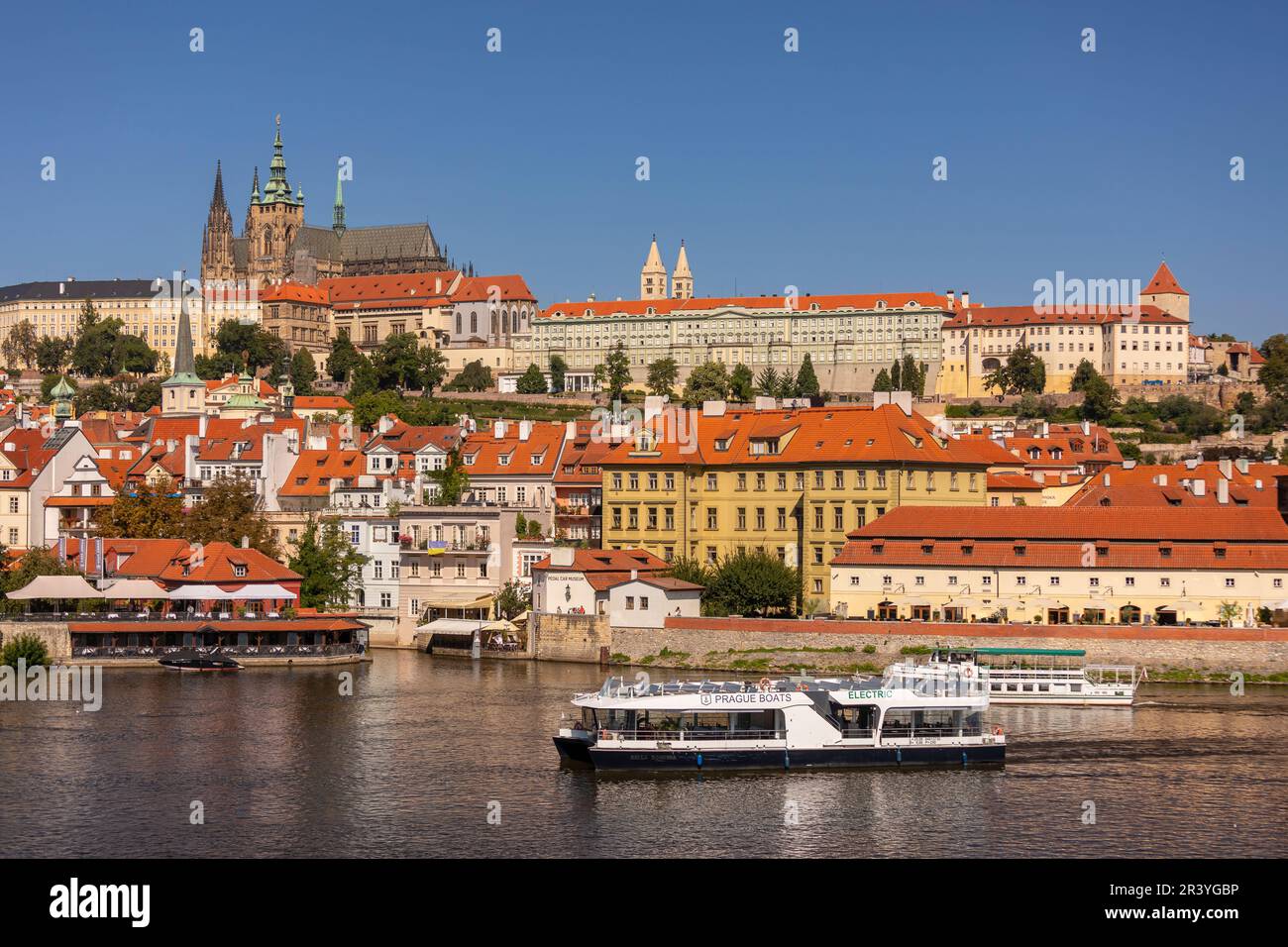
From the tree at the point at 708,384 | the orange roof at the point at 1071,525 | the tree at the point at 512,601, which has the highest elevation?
the tree at the point at 708,384

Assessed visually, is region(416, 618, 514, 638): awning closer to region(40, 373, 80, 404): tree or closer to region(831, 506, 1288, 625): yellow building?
region(831, 506, 1288, 625): yellow building

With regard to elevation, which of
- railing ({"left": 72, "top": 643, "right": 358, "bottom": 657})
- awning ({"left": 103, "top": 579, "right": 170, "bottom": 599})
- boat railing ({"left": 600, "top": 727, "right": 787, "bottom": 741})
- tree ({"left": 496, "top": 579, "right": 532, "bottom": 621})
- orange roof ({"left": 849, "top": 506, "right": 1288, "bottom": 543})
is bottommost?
boat railing ({"left": 600, "top": 727, "right": 787, "bottom": 741})

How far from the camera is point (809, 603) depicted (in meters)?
60.9

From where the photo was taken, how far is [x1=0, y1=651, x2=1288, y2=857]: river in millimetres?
31766

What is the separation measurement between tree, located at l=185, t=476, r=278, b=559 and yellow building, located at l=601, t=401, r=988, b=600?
1275 centimetres

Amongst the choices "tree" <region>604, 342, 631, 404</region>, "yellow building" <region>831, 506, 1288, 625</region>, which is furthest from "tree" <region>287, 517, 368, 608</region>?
"tree" <region>604, 342, 631, 404</region>

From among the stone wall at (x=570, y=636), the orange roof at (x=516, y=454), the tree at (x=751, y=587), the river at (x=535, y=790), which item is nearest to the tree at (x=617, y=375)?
the orange roof at (x=516, y=454)

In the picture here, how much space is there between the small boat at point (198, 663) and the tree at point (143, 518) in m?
11.3

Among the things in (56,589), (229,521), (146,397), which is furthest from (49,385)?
(56,589)

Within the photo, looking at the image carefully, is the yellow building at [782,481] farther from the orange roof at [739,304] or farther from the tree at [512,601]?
the orange roof at [739,304]

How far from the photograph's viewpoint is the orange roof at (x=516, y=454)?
72812 mm
